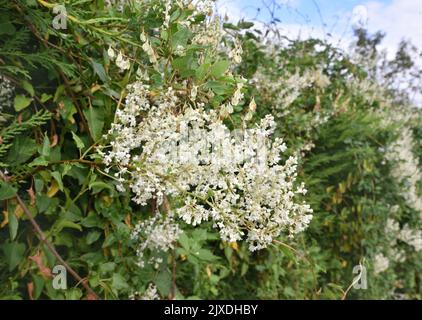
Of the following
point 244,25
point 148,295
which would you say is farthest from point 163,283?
point 244,25

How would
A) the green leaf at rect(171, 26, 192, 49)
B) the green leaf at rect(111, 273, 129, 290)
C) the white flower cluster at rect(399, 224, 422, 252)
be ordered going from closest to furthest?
the green leaf at rect(171, 26, 192, 49) → the green leaf at rect(111, 273, 129, 290) → the white flower cluster at rect(399, 224, 422, 252)

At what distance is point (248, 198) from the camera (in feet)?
4.30

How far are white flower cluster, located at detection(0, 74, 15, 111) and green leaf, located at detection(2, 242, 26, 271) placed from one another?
440mm

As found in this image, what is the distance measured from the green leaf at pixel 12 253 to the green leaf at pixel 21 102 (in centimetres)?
42

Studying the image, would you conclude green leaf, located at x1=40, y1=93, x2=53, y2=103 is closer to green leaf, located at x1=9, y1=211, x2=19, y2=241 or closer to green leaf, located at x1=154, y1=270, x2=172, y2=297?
green leaf, located at x1=9, y1=211, x2=19, y2=241

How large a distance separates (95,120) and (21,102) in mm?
233

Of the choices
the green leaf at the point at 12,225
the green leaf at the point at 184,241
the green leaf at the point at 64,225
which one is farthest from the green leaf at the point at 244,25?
the green leaf at the point at 12,225

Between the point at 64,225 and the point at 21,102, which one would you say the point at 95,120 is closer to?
the point at 21,102

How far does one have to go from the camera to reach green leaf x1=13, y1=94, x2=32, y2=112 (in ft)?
5.15

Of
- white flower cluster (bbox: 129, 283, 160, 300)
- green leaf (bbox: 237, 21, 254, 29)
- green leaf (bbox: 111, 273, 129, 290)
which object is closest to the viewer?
green leaf (bbox: 111, 273, 129, 290)

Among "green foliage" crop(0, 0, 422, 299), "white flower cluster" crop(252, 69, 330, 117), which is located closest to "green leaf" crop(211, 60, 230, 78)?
"green foliage" crop(0, 0, 422, 299)

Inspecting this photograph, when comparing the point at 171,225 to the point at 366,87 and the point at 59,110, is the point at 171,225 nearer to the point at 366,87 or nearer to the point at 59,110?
the point at 59,110

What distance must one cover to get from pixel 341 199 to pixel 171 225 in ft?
6.33

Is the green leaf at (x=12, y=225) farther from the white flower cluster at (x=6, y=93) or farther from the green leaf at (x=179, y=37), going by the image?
the green leaf at (x=179, y=37)
